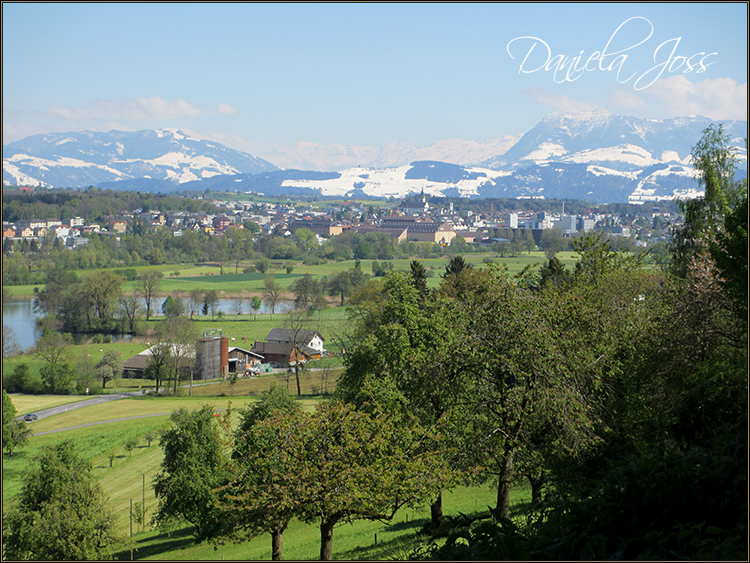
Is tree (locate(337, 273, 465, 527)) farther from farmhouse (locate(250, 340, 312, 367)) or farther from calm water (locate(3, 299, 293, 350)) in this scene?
calm water (locate(3, 299, 293, 350))

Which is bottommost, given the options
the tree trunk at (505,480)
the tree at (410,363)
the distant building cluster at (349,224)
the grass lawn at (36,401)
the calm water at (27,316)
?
the grass lawn at (36,401)

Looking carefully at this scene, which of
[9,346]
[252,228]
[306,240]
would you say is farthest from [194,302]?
[252,228]

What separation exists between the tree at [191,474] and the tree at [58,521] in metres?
2.19

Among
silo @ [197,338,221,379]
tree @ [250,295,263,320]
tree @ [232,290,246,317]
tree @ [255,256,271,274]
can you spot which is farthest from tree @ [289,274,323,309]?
tree @ [255,256,271,274]

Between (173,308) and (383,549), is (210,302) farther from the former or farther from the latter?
(383,549)

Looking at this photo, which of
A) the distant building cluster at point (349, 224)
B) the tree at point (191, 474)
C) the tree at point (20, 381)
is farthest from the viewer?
the distant building cluster at point (349, 224)

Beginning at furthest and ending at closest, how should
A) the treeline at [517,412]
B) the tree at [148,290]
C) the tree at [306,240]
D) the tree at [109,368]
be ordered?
the tree at [306,240], the tree at [148,290], the tree at [109,368], the treeline at [517,412]

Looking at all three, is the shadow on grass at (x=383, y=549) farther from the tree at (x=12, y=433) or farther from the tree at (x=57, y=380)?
the tree at (x=57, y=380)

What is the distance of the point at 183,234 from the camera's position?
116 meters

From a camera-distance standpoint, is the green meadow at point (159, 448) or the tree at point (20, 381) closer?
the green meadow at point (159, 448)

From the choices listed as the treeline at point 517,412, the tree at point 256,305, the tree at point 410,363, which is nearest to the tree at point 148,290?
the tree at point 256,305

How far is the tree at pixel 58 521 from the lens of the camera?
52.2 ft

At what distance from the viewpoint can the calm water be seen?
56406mm

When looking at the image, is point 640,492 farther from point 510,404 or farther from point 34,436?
point 34,436
